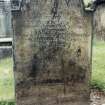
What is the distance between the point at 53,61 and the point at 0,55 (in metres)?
2.57

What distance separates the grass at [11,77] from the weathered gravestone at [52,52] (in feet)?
1.92

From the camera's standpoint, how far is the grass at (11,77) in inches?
241

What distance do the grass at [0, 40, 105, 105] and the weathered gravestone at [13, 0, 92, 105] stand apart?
586 millimetres

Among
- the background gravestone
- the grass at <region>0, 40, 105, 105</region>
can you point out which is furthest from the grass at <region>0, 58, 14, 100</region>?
the background gravestone

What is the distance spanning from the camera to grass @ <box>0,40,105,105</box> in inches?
241

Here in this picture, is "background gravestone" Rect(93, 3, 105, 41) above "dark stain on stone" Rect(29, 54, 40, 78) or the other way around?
above

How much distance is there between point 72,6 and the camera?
5.27 m

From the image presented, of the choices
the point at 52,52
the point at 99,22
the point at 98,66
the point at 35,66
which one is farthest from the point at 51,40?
the point at 99,22

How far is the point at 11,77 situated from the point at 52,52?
1800 millimetres

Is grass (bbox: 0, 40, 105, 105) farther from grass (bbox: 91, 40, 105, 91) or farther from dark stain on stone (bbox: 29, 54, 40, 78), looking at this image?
dark stain on stone (bbox: 29, 54, 40, 78)

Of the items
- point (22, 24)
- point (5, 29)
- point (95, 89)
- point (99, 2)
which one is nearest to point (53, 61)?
point (22, 24)

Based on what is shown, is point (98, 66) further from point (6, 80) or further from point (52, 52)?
point (52, 52)

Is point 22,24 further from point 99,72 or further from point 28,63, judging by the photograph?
point 99,72

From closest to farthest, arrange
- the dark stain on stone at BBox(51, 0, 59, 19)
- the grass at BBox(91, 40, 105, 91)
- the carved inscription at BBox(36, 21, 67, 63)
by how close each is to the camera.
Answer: the dark stain on stone at BBox(51, 0, 59, 19) < the carved inscription at BBox(36, 21, 67, 63) < the grass at BBox(91, 40, 105, 91)
